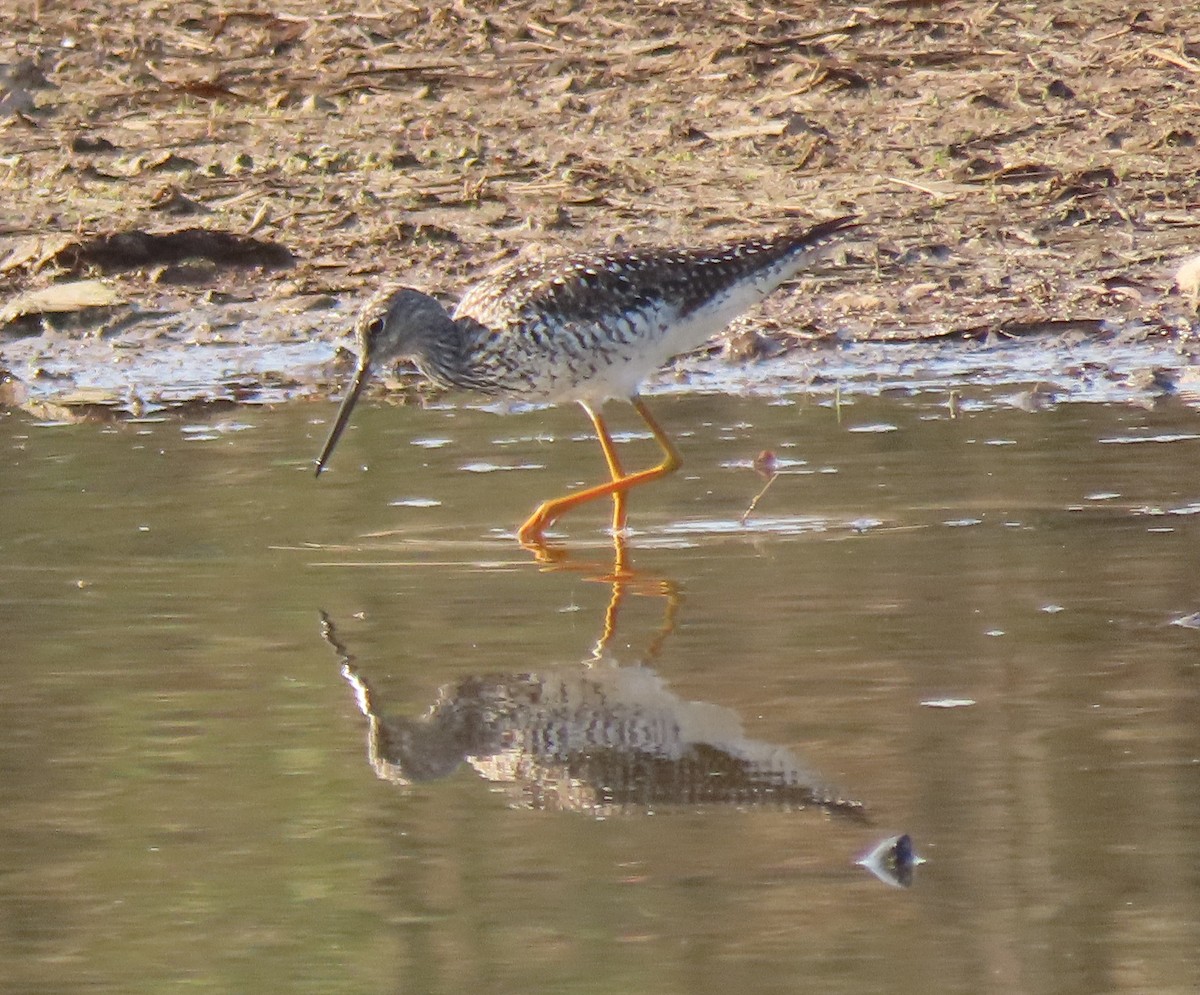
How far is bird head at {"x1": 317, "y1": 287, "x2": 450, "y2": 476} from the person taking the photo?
8.14 metres

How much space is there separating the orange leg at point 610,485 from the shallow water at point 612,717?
0.10m

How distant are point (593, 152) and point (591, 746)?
6.82 metres

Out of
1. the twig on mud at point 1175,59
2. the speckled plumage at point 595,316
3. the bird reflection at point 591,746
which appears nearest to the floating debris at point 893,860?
the bird reflection at point 591,746

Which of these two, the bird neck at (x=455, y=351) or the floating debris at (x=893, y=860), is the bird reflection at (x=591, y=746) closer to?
the floating debris at (x=893, y=860)

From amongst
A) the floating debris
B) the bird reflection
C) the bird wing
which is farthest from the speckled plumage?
the floating debris

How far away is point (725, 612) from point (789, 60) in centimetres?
659

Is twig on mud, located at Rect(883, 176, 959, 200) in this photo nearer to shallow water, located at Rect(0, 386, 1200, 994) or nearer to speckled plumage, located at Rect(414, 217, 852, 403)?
shallow water, located at Rect(0, 386, 1200, 994)

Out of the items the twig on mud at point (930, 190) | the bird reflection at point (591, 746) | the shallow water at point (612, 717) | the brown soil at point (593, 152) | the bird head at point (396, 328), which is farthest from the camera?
the twig on mud at point (930, 190)

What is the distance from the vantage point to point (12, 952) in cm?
429

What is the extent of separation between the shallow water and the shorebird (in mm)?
305

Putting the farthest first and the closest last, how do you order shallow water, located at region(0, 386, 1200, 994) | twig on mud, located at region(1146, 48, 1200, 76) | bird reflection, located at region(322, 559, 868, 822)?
twig on mud, located at region(1146, 48, 1200, 76) < bird reflection, located at region(322, 559, 868, 822) < shallow water, located at region(0, 386, 1200, 994)

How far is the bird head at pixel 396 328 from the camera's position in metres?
8.14

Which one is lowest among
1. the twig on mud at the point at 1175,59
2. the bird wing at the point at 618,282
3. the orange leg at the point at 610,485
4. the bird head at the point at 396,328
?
the orange leg at the point at 610,485

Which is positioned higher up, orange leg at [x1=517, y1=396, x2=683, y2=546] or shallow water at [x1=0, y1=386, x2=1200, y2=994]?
shallow water at [x1=0, y1=386, x2=1200, y2=994]
